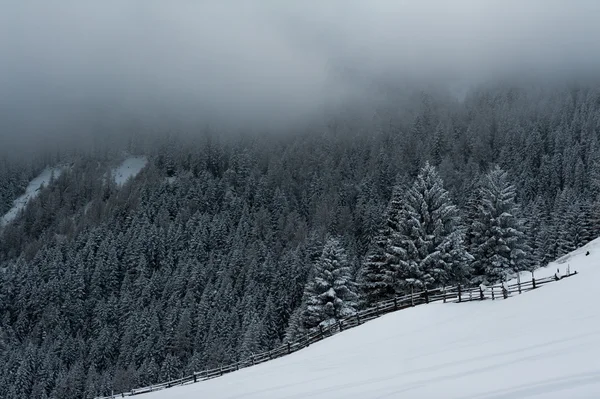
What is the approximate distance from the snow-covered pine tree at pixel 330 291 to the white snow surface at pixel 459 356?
9174 millimetres

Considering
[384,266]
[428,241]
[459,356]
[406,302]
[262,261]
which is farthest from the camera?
[262,261]

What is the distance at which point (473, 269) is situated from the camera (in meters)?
40.2

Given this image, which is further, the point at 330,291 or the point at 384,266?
the point at 384,266

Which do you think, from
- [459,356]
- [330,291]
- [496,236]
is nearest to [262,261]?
[330,291]

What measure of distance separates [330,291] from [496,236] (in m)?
14.4

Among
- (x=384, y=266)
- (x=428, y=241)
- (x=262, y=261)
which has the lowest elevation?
(x=384, y=266)

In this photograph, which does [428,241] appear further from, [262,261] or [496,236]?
[262,261]

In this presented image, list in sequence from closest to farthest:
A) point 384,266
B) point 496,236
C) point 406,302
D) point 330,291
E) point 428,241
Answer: point 406,302 → point 428,241 → point 330,291 → point 496,236 → point 384,266

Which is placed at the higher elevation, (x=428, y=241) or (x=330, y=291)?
(x=428, y=241)

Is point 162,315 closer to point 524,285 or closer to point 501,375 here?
point 524,285

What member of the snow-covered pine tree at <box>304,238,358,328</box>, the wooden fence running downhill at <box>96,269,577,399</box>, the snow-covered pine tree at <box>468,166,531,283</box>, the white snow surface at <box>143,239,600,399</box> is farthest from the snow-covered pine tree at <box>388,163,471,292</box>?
the white snow surface at <box>143,239,600,399</box>

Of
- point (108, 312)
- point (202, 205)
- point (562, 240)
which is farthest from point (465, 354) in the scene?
point (202, 205)

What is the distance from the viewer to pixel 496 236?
39250mm

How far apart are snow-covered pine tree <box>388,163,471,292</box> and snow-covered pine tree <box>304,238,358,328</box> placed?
14.3 feet
